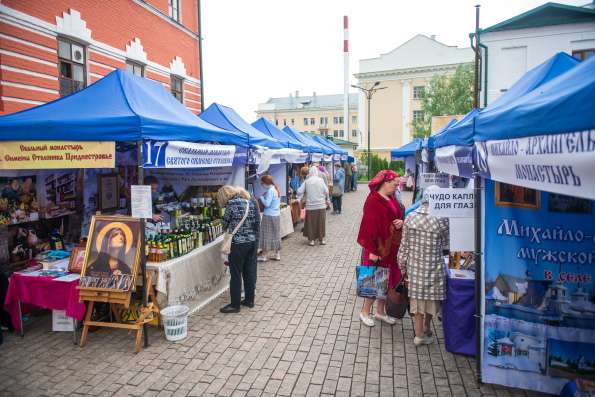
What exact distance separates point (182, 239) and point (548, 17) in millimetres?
20455

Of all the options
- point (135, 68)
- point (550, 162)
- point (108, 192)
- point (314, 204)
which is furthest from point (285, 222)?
point (550, 162)

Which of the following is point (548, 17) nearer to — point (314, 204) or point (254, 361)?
point (314, 204)

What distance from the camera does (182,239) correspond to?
553cm

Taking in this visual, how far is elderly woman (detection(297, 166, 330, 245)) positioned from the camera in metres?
9.77

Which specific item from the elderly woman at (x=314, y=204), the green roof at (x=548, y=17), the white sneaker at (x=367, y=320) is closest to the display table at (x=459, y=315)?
the white sneaker at (x=367, y=320)

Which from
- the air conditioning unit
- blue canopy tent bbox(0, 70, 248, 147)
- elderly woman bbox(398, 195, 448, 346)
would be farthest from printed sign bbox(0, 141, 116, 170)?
the air conditioning unit

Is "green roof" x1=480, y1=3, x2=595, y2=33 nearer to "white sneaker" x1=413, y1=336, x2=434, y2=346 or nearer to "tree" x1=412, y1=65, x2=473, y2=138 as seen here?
"tree" x1=412, y1=65, x2=473, y2=138

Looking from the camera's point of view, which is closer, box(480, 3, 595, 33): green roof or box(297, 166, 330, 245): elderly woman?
box(297, 166, 330, 245): elderly woman

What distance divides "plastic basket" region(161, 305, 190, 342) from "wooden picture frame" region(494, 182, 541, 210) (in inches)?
143

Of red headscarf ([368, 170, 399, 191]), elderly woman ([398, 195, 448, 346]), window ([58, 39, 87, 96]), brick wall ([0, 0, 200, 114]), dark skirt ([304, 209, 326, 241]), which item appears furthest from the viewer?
dark skirt ([304, 209, 326, 241])

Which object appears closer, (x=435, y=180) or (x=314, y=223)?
(x=435, y=180)

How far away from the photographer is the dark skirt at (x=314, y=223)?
1001 centimetres

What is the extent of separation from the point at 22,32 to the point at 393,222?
294 inches

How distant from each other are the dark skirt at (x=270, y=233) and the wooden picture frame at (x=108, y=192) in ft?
9.22
